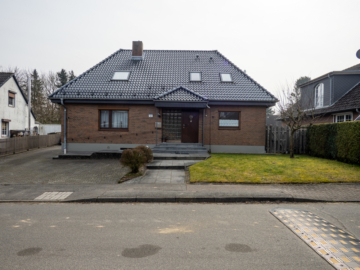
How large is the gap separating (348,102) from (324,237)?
1591cm

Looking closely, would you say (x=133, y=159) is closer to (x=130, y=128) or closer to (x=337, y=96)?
(x=130, y=128)

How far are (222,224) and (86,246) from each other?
8.27ft

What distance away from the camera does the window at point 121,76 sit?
54.3 feet

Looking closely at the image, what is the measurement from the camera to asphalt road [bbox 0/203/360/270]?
3299 millimetres

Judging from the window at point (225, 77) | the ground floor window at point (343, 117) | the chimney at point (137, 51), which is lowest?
the ground floor window at point (343, 117)

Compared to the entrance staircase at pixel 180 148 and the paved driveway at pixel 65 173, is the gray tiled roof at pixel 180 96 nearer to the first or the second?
the entrance staircase at pixel 180 148

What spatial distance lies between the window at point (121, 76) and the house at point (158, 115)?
326 mm

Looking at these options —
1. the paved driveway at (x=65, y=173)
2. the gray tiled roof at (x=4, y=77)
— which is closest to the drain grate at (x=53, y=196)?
the paved driveway at (x=65, y=173)

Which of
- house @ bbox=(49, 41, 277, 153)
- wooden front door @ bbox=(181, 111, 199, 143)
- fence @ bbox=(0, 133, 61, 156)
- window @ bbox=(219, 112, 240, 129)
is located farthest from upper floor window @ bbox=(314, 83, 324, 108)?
fence @ bbox=(0, 133, 61, 156)

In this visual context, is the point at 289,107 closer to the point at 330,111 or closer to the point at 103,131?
the point at 330,111

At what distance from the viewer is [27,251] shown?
3600 millimetres

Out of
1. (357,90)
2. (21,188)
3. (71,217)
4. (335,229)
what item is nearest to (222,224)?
(335,229)

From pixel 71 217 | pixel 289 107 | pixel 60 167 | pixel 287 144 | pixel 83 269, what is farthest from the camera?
pixel 287 144

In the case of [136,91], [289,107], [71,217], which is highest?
[136,91]
